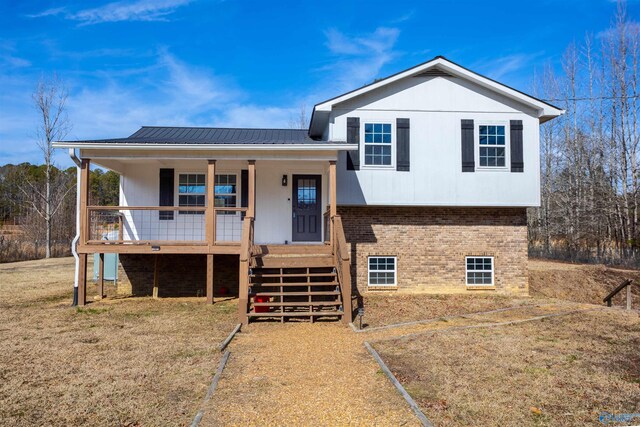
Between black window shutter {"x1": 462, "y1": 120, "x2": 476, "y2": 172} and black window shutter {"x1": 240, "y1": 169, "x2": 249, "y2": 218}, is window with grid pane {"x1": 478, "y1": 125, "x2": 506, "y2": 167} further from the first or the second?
black window shutter {"x1": 240, "y1": 169, "x2": 249, "y2": 218}

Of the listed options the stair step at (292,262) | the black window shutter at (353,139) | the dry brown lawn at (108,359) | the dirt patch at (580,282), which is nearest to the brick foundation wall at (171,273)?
the dry brown lawn at (108,359)

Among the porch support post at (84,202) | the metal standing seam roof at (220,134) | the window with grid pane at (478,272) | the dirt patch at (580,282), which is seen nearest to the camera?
the porch support post at (84,202)

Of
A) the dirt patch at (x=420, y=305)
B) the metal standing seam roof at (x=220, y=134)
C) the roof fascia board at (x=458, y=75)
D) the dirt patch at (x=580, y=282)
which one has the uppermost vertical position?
the roof fascia board at (x=458, y=75)

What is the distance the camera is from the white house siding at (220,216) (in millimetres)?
13312

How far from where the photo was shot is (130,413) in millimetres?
4855

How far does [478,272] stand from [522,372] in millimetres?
7457

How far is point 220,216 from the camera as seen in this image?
44.1ft

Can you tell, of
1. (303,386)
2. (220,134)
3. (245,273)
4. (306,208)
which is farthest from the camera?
(220,134)

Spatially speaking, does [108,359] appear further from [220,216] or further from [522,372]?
[220,216]

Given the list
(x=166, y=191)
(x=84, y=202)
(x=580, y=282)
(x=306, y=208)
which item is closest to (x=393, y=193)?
(x=306, y=208)

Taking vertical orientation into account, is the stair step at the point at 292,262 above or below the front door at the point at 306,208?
below

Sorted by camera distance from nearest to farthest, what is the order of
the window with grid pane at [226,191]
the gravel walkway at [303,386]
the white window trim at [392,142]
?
the gravel walkway at [303,386], the white window trim at [392,142], the window with grid pane at [226,191]

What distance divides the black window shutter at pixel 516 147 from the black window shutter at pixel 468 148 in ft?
3.73

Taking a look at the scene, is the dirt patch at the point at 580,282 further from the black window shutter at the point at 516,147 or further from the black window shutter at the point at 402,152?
the black window shutter at the point at 402,152
